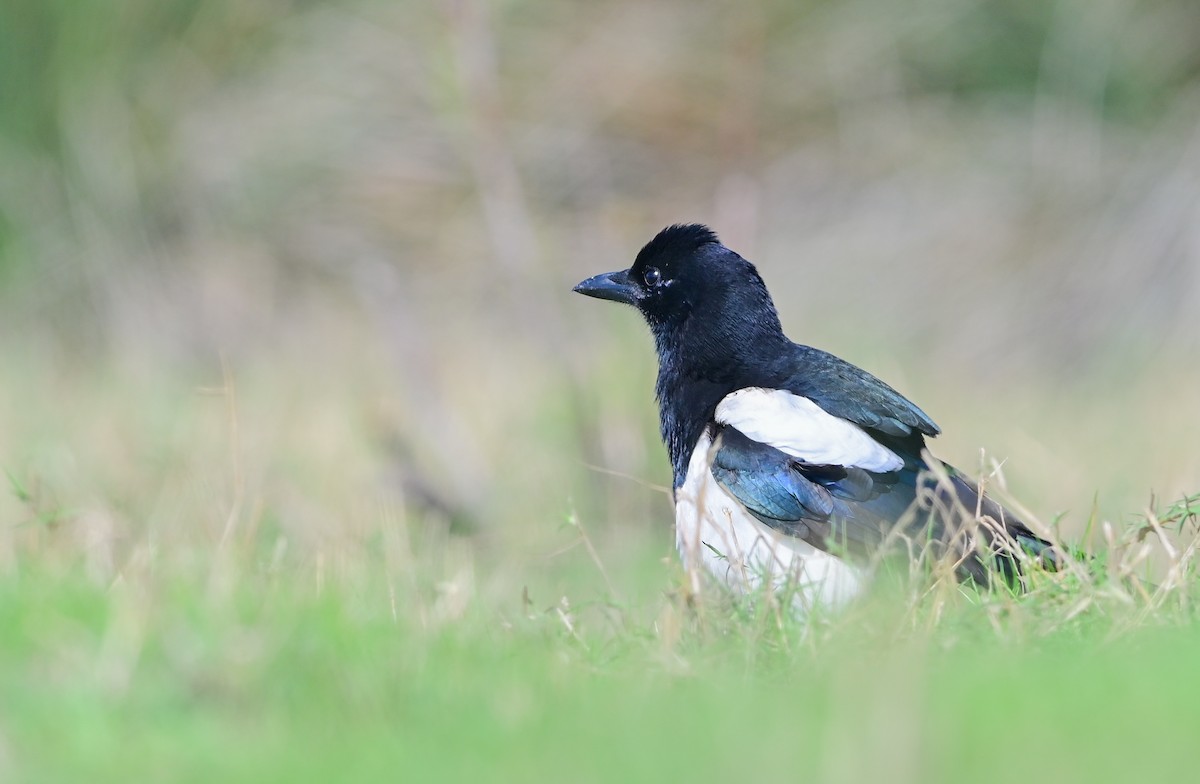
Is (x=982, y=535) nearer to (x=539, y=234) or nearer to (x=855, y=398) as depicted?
(x=855, y=398)

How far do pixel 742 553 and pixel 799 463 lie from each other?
2.02 ft

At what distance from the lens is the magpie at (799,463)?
11.2 ft

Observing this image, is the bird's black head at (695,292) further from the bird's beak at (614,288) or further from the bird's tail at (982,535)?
the bird's tail at (982,535)

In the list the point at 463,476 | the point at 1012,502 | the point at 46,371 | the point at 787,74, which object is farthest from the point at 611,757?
the point at 787,74

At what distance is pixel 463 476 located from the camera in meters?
5.75

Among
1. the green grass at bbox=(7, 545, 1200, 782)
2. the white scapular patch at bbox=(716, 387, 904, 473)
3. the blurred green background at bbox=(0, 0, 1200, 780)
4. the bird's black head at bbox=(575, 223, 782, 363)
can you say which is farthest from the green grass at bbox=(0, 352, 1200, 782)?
the blurred green background at bbox=(0, 0, 1200, 780)

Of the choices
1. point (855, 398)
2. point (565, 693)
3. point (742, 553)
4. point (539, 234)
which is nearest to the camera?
point (565, 693)

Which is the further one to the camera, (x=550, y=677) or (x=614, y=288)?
(x=614, y=288)

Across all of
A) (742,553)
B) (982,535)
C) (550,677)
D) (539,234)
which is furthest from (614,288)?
(539,234)

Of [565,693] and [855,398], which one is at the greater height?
[855,398]

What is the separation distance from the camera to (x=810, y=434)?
3646 millimetres

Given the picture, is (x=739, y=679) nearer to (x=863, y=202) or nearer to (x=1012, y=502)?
(x=1012, y=502)

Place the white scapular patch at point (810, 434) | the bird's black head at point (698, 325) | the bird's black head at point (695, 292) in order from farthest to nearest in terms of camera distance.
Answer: the bird's black head at point (695, 292) < the bird's black head at point (698, 325) < the white scapular patch at point (810, 434)

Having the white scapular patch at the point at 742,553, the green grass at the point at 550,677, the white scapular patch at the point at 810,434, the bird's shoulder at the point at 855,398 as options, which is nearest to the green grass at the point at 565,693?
the green grass at the point at 550,677
